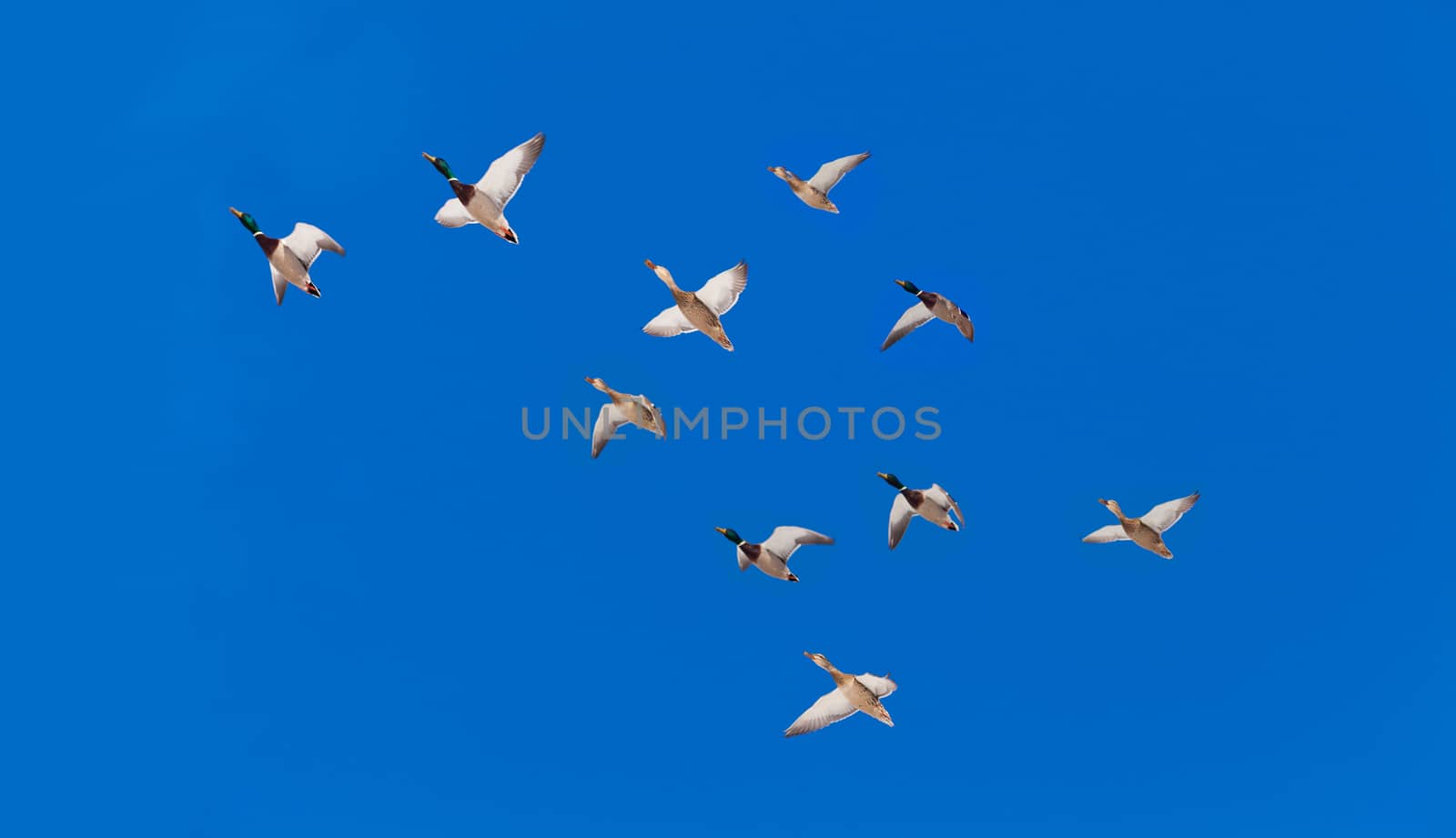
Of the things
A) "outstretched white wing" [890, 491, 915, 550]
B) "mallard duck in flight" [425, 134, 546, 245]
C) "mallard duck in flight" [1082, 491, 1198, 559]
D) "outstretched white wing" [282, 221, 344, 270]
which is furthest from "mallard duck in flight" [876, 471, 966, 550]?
"outstretched white wing" [282, 221, 344, 270]

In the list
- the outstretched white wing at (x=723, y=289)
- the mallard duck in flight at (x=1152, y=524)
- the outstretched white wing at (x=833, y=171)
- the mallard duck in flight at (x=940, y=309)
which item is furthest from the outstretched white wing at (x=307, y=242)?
the mallard duck in flight at (x=1152, y=524)

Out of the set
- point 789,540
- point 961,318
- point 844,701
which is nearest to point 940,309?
point 961,318

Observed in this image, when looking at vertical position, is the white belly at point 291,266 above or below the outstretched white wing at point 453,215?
below

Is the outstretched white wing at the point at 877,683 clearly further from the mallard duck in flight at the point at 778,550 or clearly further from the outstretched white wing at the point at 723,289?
the outstretched white wing at the point at 723,289

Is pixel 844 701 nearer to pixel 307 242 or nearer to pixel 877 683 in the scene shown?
pixel 877 683

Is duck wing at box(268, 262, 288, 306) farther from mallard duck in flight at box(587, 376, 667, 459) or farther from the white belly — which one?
mallard duck in flight at box(587, 376, 667, 459)

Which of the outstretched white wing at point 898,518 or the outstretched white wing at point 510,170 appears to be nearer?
the outstretched white wing at point 510,170

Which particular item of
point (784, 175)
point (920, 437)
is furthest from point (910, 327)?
point (784, 175)
